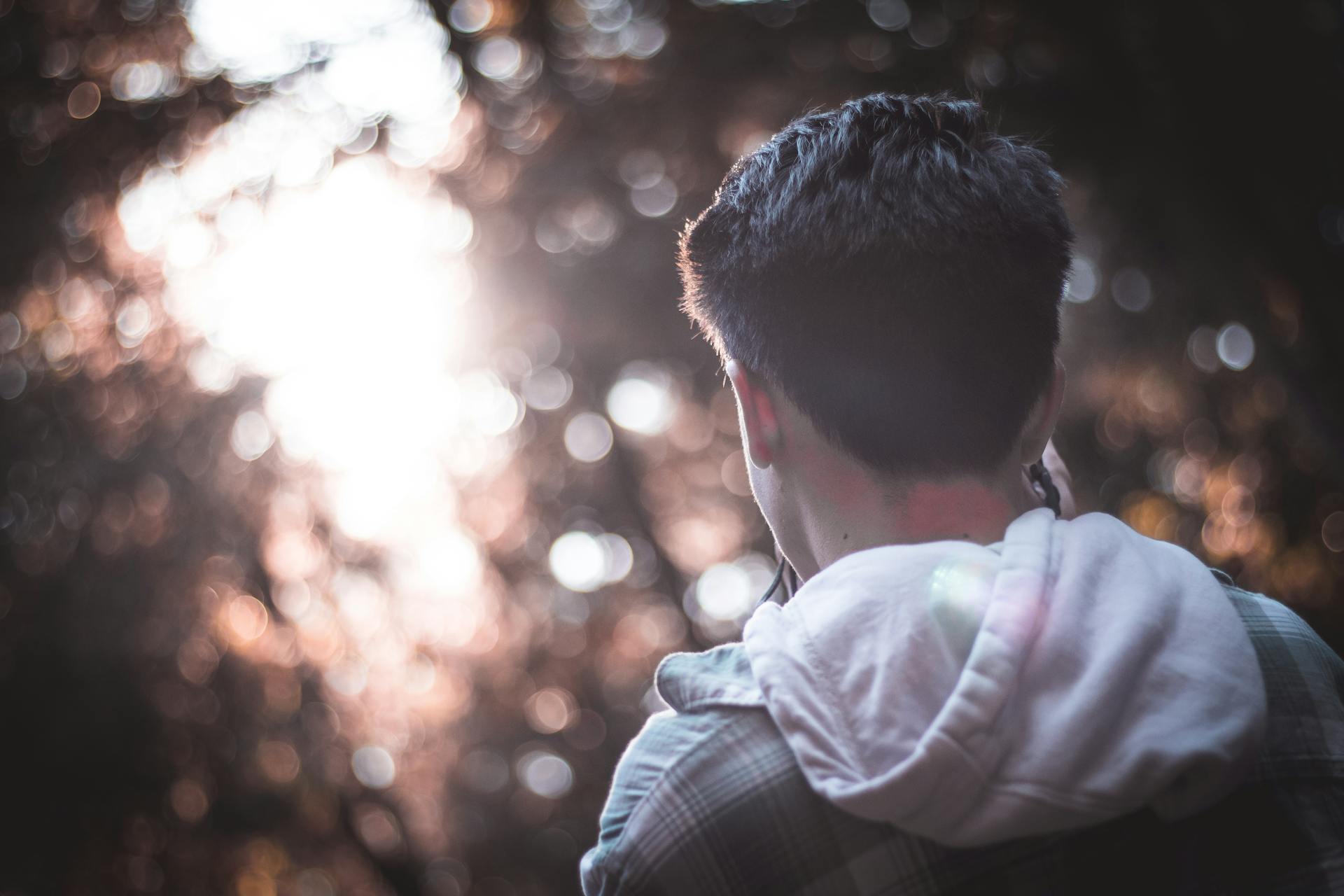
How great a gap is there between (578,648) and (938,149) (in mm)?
11226

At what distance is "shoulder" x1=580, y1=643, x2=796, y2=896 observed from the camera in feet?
3.08

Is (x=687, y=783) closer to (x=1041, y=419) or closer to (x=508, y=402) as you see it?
(x=1041, y=419)

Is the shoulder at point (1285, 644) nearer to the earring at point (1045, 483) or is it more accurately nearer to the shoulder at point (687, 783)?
the earring at point (1045, 483)

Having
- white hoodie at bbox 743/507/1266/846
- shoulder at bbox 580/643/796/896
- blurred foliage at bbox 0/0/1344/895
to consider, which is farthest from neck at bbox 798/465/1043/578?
blurred foliage at bbox 0/0/1344/895

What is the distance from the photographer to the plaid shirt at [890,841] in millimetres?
920

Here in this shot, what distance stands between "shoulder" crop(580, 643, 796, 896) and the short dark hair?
39cm

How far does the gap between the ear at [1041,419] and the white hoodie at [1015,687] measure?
0.26 metres

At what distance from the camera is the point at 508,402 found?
10.5m

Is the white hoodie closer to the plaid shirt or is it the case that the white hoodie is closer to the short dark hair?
the plaid shirt

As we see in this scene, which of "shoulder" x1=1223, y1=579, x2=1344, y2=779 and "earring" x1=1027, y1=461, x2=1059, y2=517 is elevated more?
"shoulder" x1=1223, y1=579, x2=1344, y2=779

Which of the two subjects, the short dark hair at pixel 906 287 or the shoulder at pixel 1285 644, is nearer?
the shoulder at pixel 1285 644

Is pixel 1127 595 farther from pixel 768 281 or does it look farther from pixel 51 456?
pixel 51 456

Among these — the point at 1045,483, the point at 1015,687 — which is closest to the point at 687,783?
the point at 1015,687

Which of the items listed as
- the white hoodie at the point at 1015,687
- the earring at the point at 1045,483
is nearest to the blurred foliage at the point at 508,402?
the earring at the point at 1045,483
